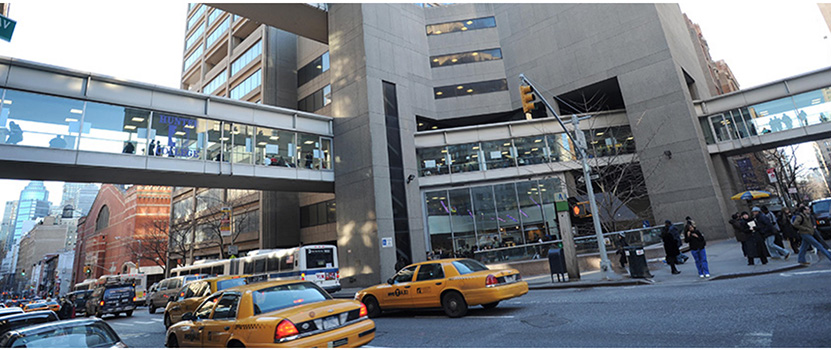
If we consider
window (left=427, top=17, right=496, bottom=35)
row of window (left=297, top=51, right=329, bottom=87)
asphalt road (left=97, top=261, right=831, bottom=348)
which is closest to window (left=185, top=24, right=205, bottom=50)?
row of window (left=297, top=51, right=329, bottom=87)

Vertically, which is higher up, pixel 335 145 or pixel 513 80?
pixel 513 80

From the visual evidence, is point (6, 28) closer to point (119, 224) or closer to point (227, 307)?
point (227, 307)

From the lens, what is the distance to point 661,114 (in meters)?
27.0

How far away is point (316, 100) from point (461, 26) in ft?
50.3

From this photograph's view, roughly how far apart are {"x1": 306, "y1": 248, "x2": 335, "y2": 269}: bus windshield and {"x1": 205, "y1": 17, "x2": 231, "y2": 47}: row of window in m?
37.2

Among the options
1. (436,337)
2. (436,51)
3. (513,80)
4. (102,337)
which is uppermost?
(436,51)

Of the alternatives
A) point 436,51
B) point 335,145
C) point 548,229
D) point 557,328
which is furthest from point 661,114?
point 557,328

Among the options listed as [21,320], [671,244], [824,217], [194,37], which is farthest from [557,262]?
[194,37]

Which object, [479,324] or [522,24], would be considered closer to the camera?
[479,324]

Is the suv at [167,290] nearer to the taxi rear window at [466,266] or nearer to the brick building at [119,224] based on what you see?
the taxi rear window at [466,266]

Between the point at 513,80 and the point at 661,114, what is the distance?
12051mm

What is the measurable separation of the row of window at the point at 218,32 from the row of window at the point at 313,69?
14.5 meters

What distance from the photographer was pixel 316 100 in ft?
123

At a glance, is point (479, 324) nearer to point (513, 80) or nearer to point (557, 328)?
point (557, 328)
